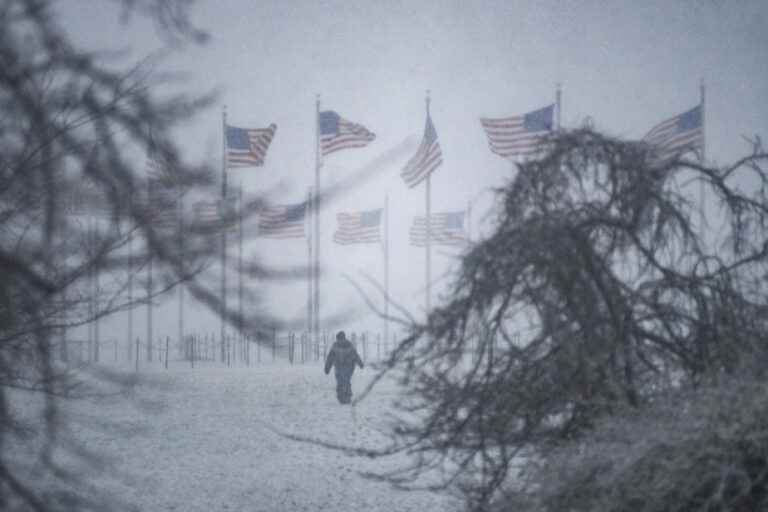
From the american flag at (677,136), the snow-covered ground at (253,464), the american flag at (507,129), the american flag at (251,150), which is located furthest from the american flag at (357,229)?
the american flag at (251,150)

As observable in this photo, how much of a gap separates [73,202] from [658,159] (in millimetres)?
3442

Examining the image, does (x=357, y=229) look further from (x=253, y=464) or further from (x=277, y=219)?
(x=277, y=219)

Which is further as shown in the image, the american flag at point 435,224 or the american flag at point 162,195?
the american flag at point 435,224

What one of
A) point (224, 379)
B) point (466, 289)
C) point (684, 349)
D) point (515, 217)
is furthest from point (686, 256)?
point (224, 379)

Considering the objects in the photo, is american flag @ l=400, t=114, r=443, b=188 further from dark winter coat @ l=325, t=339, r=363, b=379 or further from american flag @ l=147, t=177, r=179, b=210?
american flag @ l=147, t=177, r=179, b=210

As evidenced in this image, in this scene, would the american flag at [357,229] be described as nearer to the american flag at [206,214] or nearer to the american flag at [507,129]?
the american flag at [507,129]

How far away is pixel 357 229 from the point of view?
21.9 m

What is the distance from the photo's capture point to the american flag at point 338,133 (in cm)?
1909

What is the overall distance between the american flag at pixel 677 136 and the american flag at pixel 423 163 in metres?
5.31

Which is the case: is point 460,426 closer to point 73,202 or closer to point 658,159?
point 658,159

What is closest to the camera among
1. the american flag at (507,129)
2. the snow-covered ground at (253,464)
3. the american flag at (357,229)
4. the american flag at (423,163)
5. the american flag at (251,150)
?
the american flag at (251,150)

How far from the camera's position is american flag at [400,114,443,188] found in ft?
60.0

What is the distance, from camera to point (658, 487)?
2975 millimetres

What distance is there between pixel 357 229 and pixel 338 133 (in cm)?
329
